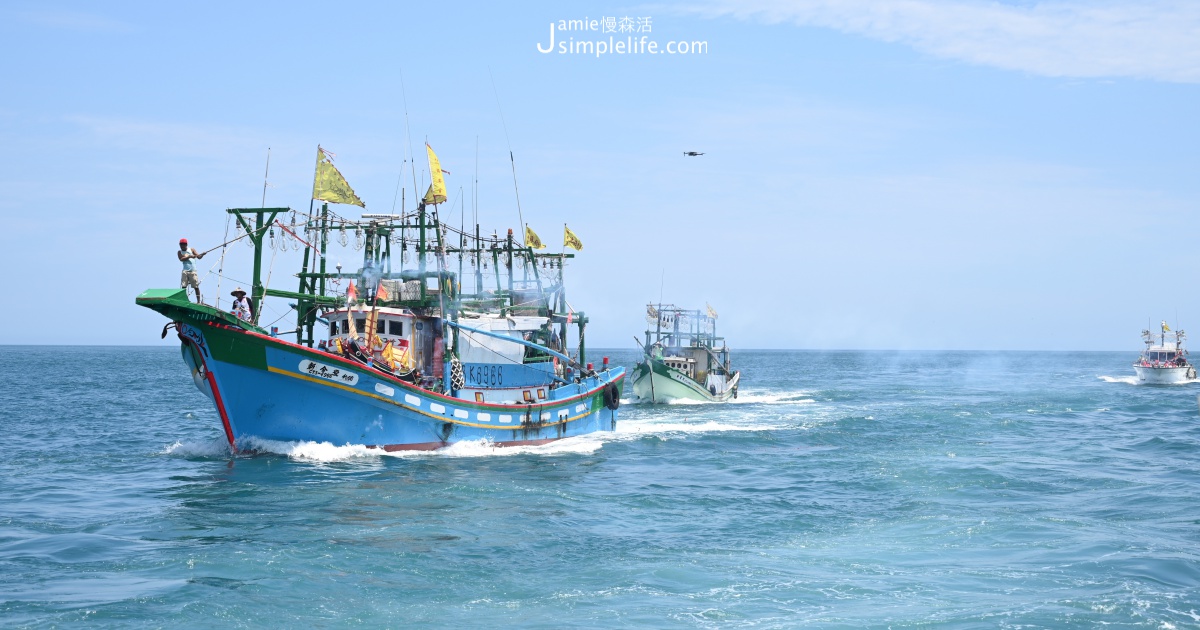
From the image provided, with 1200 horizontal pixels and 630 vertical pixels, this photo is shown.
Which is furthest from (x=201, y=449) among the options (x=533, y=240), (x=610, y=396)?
(x=533, y=240)

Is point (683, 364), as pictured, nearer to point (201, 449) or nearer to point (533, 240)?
point (533, 240)

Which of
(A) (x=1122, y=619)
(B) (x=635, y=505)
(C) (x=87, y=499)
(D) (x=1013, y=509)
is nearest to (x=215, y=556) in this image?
(C) (x=87, y=499)

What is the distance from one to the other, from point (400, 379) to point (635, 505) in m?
8.75

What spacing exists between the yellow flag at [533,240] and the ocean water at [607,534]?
897cm

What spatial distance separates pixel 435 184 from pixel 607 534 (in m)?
15.8

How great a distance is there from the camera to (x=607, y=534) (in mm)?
20891

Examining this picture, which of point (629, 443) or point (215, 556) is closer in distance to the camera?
point (215, 556)

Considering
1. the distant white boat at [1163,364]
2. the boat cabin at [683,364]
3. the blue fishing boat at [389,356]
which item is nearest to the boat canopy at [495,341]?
the blue fishing boat at [389,356]

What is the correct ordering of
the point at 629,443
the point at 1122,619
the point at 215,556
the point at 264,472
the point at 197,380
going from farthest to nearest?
the point at 629,443 → the point at 197,380 → the point at 264,472 → the point at 215,556 → the point at 1122,619

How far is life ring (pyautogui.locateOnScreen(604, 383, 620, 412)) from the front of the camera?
3997cm

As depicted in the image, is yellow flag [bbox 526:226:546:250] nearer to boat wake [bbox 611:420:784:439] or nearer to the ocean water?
boat wake [bbox 611:420:784:439]

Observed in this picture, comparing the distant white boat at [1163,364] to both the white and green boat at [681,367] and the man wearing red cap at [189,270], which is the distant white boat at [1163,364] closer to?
the white and green boat at [681,367]

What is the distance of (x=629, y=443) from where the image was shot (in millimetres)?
38031

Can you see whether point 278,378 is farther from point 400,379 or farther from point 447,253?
point 447,253
